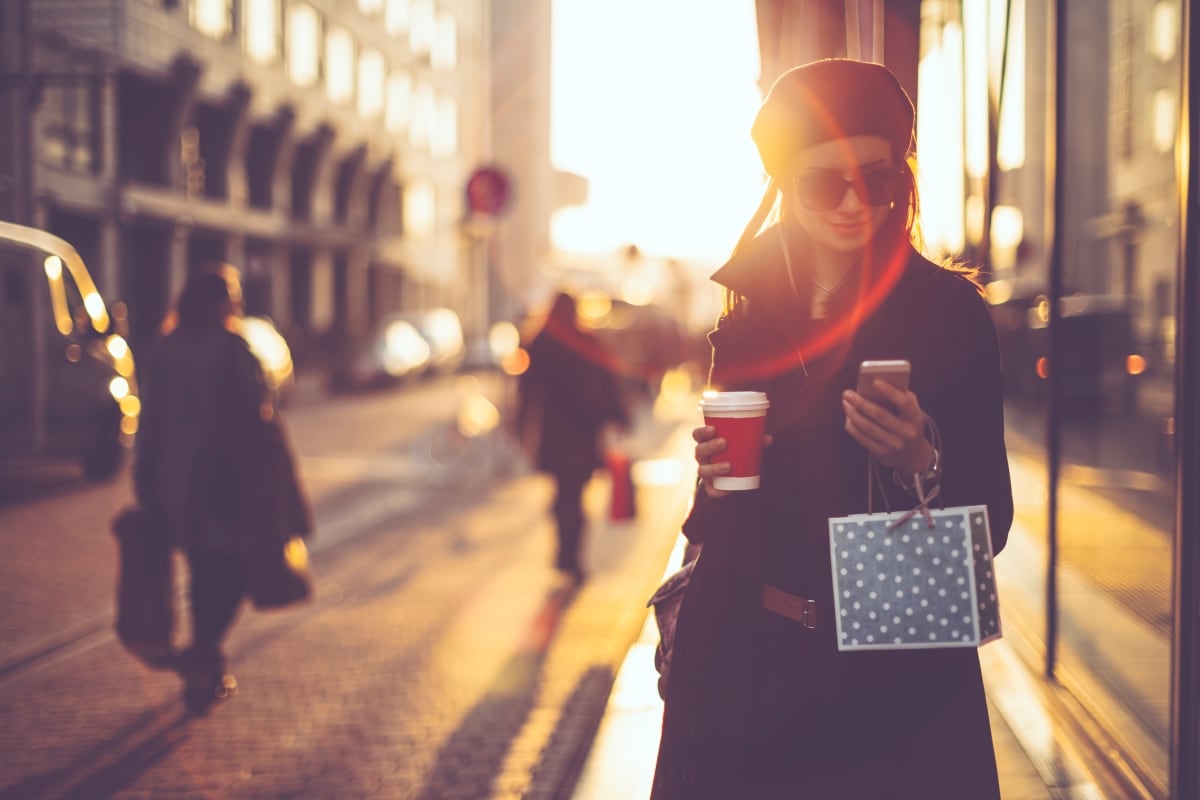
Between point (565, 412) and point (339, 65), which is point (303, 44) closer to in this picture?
point (339, 65)

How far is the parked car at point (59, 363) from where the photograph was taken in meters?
9.80

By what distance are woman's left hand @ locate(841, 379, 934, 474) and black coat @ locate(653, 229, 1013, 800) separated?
6.4 inches

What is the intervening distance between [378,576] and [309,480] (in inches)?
207

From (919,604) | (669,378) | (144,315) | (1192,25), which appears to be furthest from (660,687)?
(669,378)

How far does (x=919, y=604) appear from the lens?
6.35 feet

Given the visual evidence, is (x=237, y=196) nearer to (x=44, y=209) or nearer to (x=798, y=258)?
(x=44, y=209)

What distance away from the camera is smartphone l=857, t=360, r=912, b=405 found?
179 centimetres

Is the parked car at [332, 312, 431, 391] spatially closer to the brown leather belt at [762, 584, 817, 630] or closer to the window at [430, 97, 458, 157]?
the window at [430, 97, 458, 157]

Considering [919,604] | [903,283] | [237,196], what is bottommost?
[919,604]

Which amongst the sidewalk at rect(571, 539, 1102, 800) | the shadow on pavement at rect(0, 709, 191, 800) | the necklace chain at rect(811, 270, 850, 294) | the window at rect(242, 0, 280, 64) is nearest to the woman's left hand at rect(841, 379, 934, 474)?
the necklace chain at rect(811, 270, 850, 294)

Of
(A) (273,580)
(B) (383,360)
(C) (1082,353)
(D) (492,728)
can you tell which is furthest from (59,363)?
(B) (383,360)

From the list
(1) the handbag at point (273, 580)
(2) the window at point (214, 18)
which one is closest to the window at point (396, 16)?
(2) the window at point (214, 18)

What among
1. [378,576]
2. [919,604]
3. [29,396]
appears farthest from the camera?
[29,396]

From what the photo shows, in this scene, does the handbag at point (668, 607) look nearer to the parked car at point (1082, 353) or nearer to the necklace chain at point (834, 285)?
the necklace chain at point (834, 285)
